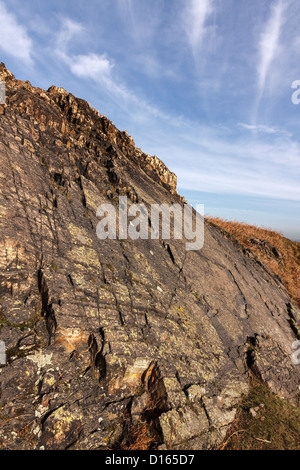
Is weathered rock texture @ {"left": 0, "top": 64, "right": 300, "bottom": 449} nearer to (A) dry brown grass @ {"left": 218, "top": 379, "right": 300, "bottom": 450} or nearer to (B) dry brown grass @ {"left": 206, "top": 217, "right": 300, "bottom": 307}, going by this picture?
(A) dry brown grass @ {"left": 218, "top": 379, "right": 300, "bottom": 450}

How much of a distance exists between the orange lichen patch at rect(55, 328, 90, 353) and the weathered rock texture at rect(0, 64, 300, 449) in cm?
4

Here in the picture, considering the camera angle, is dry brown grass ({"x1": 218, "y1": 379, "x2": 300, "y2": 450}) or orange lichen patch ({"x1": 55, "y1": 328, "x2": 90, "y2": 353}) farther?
dry brown grass ({"x1": 218, "y1": 379, "x2": 300, "y2": 450})

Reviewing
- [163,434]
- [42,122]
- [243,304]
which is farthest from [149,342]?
[42,122]

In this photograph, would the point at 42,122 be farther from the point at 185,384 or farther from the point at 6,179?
the point at 185,384

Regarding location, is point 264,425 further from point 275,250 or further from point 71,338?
point 275,250

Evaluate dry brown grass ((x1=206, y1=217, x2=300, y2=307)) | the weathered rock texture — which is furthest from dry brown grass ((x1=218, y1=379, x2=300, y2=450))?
dry brown grass ((x1=206, y1=217, x2=300, y2=307))

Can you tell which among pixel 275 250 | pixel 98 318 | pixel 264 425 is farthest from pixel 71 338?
pixel 275 250

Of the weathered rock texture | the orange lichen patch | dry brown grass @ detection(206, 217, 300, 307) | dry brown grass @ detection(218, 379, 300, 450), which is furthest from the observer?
dry brown grass @ detection(206, 217, 300, 307)

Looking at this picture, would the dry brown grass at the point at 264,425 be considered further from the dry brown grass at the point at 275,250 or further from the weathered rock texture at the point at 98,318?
the dry brown grass at the point at 275,250

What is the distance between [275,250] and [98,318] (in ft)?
96.3

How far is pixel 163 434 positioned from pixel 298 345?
38.3ft

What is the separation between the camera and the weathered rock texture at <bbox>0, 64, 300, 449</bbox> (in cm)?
580

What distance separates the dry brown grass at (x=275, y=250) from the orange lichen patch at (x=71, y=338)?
68.9 feet
